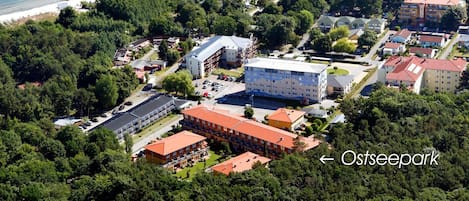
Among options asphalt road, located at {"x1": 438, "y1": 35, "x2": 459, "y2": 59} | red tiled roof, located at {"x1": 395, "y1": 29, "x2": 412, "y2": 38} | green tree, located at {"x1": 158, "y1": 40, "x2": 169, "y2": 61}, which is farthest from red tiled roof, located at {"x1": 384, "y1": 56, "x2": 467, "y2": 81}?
green tree, located at {"x1": 158, "y1": 40, "x2": 169, "y2": 61}

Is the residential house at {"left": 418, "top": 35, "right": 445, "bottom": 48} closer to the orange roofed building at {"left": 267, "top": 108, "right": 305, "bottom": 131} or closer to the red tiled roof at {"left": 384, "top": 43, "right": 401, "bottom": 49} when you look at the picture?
the red tiled roof at {"left": 384, "top": 43, "right": 401, "bottom": 49}

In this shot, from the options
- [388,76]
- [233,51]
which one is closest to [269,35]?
[233,51]

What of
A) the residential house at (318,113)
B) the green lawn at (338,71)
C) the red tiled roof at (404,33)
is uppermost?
the red tiled roof at (404,33)

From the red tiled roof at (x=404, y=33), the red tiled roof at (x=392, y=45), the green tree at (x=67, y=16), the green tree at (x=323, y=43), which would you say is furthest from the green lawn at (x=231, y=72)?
the green tree at (x=67, y=16)

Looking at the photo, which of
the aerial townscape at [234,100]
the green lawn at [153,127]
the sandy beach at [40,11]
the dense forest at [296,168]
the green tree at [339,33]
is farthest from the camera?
the sandy beach at [40,11]

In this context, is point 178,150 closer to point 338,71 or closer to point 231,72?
point 231,72

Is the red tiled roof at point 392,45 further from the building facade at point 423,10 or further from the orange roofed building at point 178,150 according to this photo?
the orange roofed building at point 178,150

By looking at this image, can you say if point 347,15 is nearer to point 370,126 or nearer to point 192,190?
point 370,126
